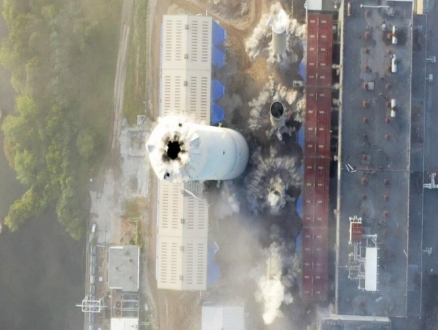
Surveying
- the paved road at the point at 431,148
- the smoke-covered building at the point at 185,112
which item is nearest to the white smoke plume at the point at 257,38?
the smoke-covered building at the point at 185,112

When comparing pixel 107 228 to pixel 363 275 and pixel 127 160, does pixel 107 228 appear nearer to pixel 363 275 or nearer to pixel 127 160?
pixel 127 160

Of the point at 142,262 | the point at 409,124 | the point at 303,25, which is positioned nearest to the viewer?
the point at 409,124

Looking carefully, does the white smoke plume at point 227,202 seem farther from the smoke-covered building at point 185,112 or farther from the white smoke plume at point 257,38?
the white smoke plume at point 257,38

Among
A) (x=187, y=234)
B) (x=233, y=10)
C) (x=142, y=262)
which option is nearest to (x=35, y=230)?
(x=142, y=262)

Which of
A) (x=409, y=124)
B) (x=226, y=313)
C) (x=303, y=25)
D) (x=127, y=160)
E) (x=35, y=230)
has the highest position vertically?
(x=303, y=25)

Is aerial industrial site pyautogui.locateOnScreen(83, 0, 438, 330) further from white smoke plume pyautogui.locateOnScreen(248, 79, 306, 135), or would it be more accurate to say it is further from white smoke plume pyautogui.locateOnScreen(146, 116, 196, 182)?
white smoke plume pyautogui.locateOnScreen(146, 116, 196, 182)

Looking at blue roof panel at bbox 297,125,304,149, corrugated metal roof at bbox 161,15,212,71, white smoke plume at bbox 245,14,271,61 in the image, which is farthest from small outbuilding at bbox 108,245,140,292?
white smoke plume at bbox 245,14,271,61

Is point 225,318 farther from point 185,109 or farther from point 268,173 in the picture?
point 185,109
